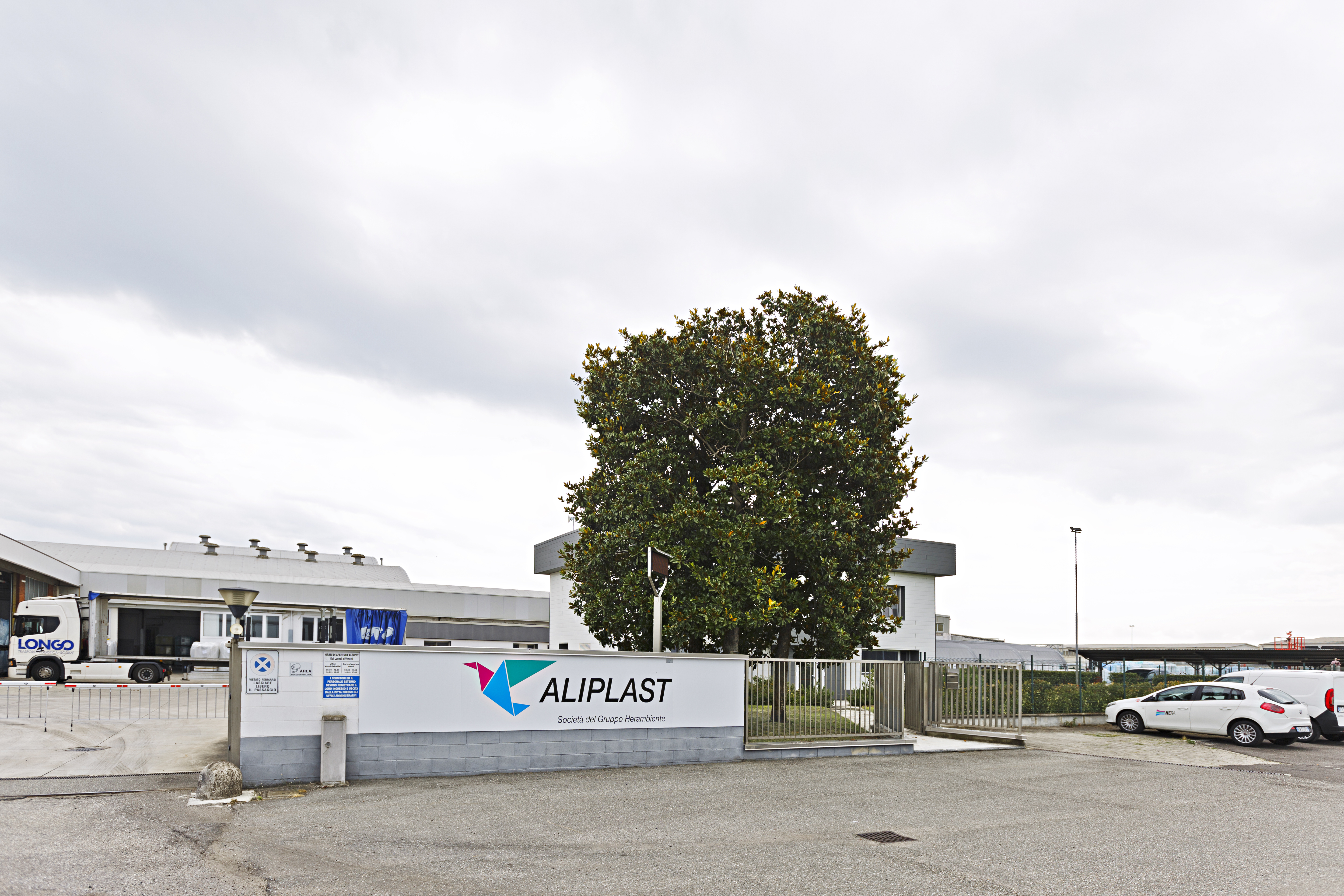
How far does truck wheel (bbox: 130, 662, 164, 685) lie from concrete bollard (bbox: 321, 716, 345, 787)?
85.7 ft

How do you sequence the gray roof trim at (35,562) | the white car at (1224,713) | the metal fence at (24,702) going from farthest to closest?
the gray roof trim at (35,562) → the white car at (1224,713) → the metal fence at (24,702)

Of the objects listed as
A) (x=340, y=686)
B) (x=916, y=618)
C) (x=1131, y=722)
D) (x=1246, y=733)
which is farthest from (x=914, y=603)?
(x=340, y=686)

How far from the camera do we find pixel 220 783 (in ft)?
38.5

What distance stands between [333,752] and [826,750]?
8608mm

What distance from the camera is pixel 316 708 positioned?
1314cm

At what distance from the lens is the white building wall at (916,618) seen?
3781cm

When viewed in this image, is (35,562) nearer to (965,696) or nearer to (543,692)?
(543,692)

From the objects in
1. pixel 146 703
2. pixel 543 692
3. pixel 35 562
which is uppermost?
pixel 35 562

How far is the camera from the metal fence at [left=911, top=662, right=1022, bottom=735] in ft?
66.5

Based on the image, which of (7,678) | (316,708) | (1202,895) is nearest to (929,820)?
(1202,895)

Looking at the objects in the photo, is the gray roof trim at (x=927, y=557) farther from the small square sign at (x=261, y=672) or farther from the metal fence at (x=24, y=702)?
the small square sign at (x=261, y=672)

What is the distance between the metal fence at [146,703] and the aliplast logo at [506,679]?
8473mm

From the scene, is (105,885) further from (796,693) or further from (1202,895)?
(796,693)

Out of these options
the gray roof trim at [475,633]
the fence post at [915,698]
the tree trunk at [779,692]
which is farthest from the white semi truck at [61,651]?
the fence post at [915,698]
